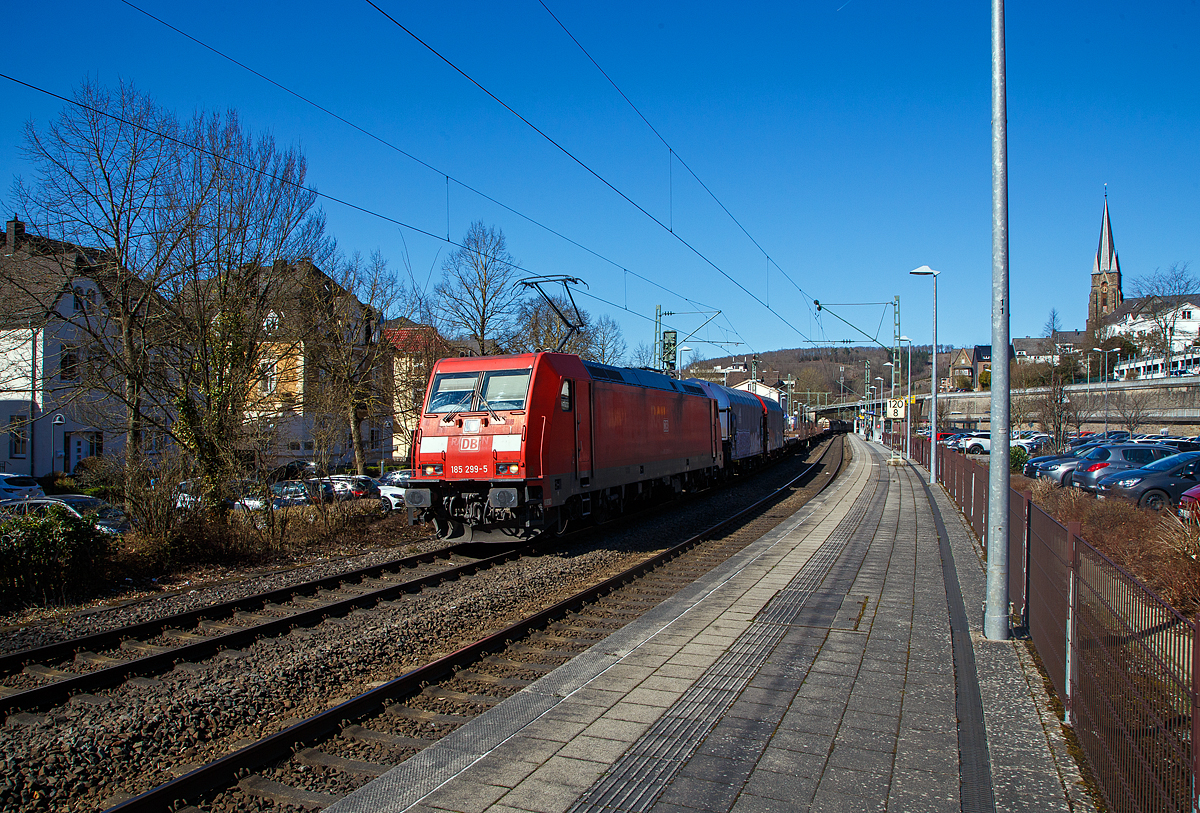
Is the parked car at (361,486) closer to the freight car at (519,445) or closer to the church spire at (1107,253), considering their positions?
the freight car at (519,445)

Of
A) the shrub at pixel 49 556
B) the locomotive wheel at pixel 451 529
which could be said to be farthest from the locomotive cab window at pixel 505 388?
the shrub at pixel 49 556

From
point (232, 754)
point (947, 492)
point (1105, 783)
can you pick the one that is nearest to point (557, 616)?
point (232, 754)

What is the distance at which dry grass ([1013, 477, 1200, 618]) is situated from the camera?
7.45 m

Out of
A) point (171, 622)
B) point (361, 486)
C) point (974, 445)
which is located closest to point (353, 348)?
point (361, 486)

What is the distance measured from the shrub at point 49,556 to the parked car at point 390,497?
22.8 feet

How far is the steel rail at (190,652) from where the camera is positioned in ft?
19.3

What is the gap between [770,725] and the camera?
5141 mm

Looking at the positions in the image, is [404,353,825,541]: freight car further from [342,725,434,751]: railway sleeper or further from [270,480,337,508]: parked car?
[342,725,434,751]: railway sleeper

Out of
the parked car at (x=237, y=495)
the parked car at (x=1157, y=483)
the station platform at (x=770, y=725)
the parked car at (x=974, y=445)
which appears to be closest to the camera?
the station platform at (x=770, y=725)

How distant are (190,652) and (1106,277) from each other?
332 feet

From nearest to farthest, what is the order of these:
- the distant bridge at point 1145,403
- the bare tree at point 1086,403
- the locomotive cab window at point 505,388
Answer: the locomotive cab window at point 505,388, the bare tree at point 1086,403, the distant bridge at point 1145,403

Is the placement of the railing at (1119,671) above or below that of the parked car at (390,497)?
above

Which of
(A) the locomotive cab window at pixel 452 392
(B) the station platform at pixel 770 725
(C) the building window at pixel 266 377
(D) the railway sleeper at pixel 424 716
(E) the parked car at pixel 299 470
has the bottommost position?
(D) the railway sleeper at pixel 424 716

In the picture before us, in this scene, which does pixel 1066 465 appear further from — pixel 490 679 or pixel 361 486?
pixel 490 679
